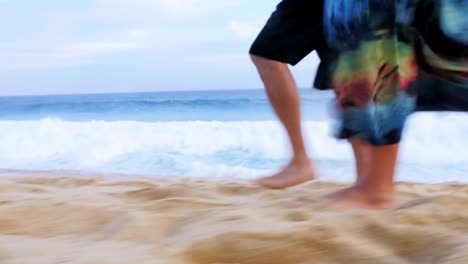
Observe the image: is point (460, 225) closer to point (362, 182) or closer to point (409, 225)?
point (409, 225)

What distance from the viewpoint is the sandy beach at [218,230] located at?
0.97m

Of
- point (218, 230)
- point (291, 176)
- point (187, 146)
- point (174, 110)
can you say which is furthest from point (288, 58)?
point (174, 110)

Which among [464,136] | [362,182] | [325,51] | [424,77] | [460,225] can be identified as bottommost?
[464,136]

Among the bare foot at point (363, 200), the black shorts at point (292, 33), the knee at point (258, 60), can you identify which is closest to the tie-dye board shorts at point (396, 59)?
the bare foot at point (363, 200)

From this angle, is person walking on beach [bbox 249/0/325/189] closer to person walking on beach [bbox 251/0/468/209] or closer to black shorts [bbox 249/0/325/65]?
black shorts [bbox 249/0/325/65]

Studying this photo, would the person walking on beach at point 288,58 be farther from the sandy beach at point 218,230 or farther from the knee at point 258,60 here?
the sandy beach at point 218,230

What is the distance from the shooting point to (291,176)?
1.94 meters

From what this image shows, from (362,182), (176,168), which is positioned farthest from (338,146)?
(362,182)

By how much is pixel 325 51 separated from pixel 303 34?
4.0 inches

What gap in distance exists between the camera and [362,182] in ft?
4.89

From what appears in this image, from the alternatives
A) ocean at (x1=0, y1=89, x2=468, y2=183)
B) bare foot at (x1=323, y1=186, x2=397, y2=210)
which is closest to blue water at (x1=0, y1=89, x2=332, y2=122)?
ocean at (x1=0, y1=89, x2=468, y2=183)

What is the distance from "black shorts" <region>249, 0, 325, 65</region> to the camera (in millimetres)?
1837

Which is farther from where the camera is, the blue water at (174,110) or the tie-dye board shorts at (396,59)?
the blue water at (174,110)

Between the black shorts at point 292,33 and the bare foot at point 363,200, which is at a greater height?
the black shorts at point 292,33
